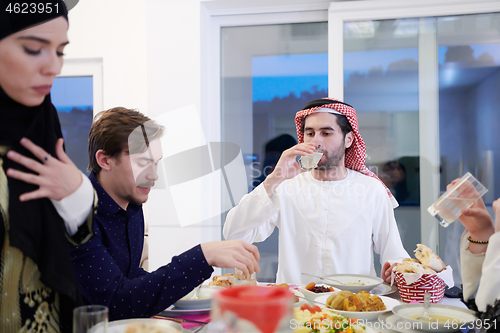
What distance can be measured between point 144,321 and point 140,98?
2.63m

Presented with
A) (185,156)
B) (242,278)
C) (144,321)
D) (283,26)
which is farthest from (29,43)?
(283,26)

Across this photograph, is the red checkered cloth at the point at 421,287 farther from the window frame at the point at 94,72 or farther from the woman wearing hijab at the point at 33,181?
the window frame at the point at 94,72

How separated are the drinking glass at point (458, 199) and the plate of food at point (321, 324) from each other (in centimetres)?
47

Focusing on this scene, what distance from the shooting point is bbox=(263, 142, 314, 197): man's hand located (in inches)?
90.5

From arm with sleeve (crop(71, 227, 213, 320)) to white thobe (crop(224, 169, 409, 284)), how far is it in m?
1.10

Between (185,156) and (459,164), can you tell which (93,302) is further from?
(459,164)

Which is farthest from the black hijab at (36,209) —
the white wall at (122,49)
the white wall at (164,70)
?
the white wall at (122,49)

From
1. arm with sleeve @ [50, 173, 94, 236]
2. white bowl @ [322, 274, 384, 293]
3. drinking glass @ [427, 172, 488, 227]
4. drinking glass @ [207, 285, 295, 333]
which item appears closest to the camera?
drinking glass @ [207, 285, 295, 333]

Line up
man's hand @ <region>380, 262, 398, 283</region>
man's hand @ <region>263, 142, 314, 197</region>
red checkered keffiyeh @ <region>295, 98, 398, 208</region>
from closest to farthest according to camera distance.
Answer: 1. man's hand @ <region>380, 262, 398, 283</region>
2. man's hand @ <region>263, 142, 314, 197</region>
3. red checkered keffiyeh @ <region>295, 98, 398, 208</region>

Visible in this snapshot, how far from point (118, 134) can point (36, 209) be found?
27.2 inches

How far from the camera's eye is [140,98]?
3465 millimetres

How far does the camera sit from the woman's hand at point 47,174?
2.84ft

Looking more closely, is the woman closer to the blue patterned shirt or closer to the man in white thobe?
the blue patterned shirt

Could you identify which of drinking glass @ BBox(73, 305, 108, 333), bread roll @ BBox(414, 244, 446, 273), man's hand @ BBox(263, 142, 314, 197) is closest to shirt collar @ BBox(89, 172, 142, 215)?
drinking glass @ BBox(73, 305, 108, 333)
